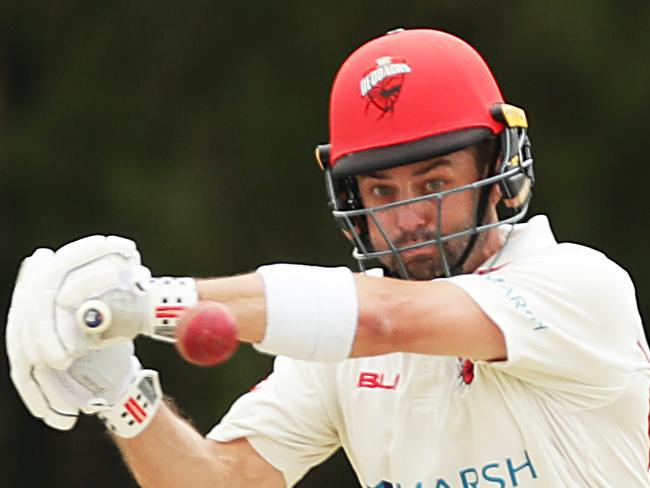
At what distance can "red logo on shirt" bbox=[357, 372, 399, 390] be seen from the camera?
13.6 feet

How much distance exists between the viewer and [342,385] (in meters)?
4.26

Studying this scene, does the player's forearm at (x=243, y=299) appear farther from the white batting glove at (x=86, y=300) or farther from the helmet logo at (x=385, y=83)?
the helmet logo at (x=385, y=83)

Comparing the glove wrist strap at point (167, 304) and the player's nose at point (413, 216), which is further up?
the glove wrist strap at point (167, 304)

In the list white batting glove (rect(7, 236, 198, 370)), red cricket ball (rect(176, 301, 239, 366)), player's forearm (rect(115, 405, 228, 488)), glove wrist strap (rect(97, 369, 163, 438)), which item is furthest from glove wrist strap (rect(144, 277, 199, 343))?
player's forearm (rect(115, 405, 228, 488))

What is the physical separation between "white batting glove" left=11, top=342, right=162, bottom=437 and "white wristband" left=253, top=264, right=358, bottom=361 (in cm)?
42

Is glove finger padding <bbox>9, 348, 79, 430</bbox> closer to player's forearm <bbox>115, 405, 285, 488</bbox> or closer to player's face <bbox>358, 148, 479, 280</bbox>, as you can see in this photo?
player's forearm <bbox>115, 405, 285, 488</bbox>

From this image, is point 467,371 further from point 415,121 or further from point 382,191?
point 415,121

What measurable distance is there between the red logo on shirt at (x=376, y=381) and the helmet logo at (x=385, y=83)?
0.60m

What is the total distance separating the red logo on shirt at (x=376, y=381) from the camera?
13.6 ft

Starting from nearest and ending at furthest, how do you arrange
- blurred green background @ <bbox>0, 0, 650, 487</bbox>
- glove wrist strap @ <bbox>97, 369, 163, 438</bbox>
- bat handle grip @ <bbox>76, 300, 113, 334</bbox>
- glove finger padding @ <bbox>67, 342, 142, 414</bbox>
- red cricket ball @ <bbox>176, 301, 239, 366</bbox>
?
1. red cricket ball @ <bbox>176, 301, 239, 366</bbox>
2. bat handle grip @ <bbox>76, 300, 113, 334</bbox>
3. glove finger padding @ <bbox>67, 342, 142, 414</bbox>
4. glove wrist strap @ <bbox>97, 369, 163, 438</bbox>
5. blurred green background @ <bbox>0, 0, 650, 487</bbox>

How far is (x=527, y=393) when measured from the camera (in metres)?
3.91

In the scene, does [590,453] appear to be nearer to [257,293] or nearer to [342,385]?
[342,385]

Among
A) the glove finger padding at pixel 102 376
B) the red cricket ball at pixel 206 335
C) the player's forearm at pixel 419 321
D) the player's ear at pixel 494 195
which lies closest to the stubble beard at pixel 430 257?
the player's ear at pixel 494 195

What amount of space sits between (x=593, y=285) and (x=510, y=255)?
332mm
